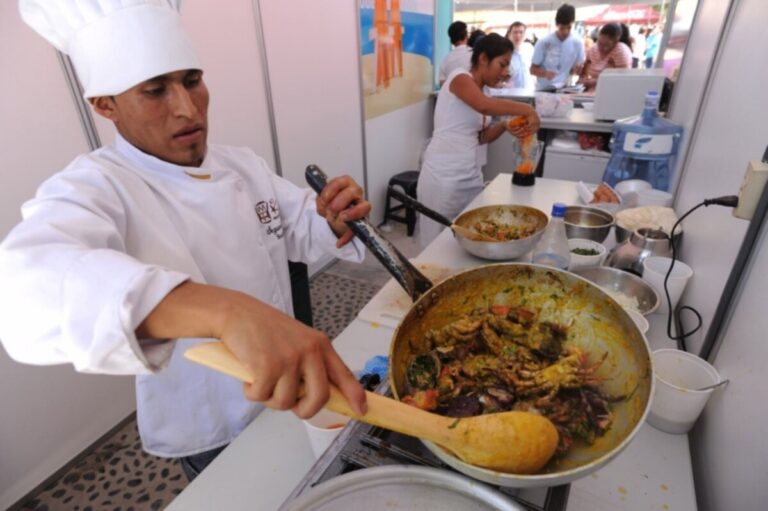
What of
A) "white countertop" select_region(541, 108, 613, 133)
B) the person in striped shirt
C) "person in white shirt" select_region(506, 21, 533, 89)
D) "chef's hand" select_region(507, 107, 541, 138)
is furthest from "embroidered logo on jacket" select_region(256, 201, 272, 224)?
the person in striped shirt

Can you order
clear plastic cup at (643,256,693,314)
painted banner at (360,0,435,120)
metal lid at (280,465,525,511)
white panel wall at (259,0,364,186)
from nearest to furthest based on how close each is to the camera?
metal lid at (280,465,525,511) < clear plastic cup at (643,256,693,314) < white panel wall at (259,0,364,186) < painted banner at (360,0,435,120)

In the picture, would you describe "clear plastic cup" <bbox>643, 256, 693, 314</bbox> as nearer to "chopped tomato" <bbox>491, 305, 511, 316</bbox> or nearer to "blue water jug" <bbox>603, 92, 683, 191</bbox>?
"chopped tomato" <bbox>491, 305, 511, 316</bbox>

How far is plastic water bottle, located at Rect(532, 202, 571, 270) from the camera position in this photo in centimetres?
129

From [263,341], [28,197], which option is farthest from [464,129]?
[263,341]

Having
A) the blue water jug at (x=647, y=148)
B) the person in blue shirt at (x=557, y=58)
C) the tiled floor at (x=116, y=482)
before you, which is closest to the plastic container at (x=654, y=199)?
the blue water jug at (x=647, y=148)

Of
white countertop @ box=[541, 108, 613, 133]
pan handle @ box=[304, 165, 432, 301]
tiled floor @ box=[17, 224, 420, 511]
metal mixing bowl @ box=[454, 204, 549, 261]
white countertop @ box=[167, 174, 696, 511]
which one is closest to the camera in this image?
white countertop @ box=[167, 174, 696, 511]

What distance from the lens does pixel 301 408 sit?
49 cm

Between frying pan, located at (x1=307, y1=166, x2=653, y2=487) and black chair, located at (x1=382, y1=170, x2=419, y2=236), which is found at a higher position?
frying pan, located at (x1=307, y1=166, x2=653, y2=487)

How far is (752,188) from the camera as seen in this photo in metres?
0.80

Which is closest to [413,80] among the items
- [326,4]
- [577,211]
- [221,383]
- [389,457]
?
[326,4]

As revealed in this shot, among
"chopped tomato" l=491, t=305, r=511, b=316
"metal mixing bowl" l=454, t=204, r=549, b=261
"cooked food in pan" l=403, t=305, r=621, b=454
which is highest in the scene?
"chopped tomato" l=491, t=305, r=511, b=316

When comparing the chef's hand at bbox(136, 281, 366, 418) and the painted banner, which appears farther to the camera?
the painted banner

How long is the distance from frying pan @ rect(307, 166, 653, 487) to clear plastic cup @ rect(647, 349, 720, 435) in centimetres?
8

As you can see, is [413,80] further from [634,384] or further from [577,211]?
[634,384]
